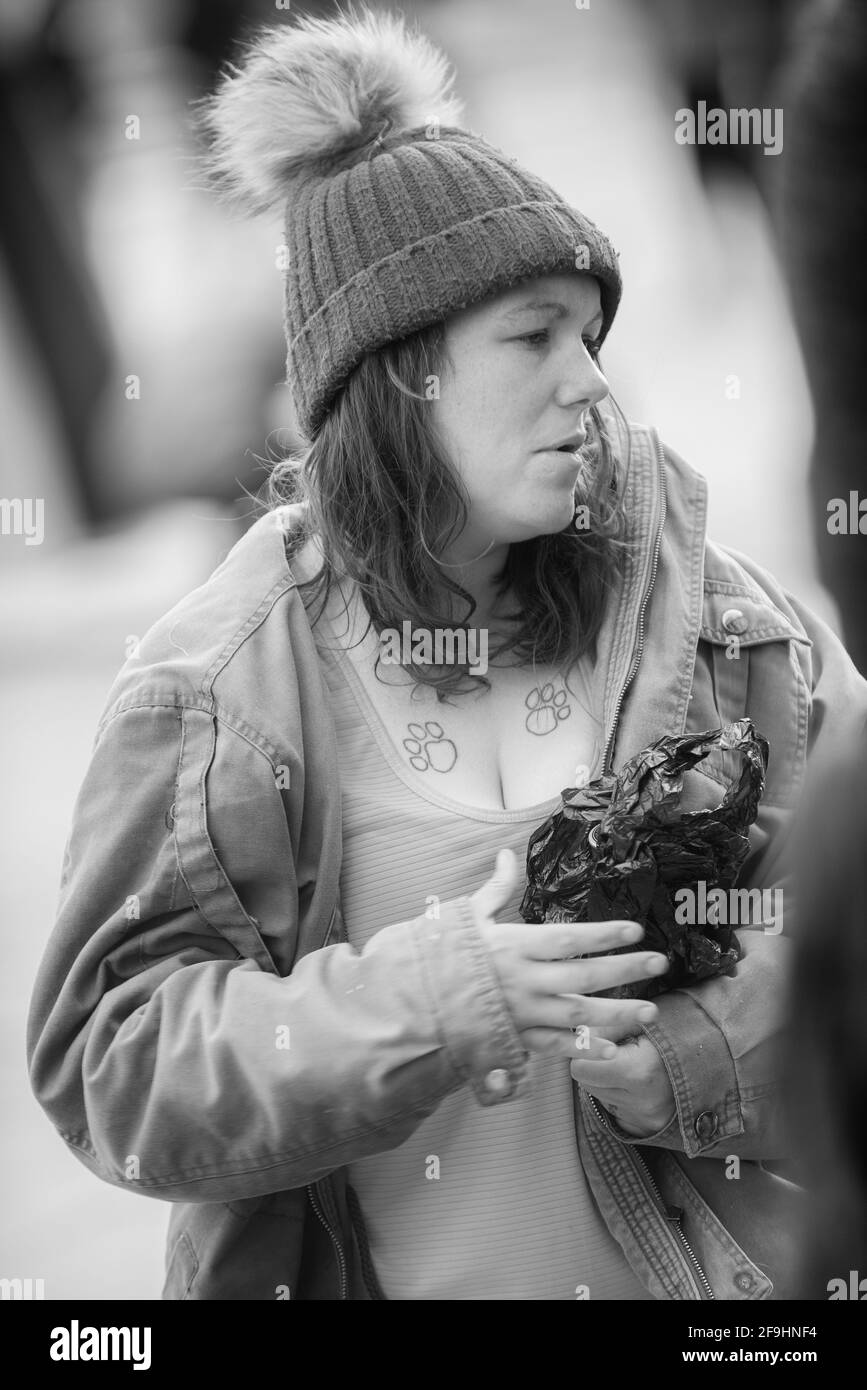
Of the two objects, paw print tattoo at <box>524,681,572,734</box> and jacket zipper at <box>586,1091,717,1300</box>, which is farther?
paw print tattoo at <box>524,681,572,734</box>

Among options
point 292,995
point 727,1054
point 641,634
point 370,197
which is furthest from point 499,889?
point 370,197

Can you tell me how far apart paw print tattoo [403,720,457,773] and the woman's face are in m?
0.28

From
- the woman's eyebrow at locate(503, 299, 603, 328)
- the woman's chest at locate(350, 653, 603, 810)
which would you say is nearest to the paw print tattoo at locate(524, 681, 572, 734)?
the woman's chest at locate(350, 653, 603, 810)

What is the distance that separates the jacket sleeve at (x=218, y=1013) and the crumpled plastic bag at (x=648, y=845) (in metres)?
0.14

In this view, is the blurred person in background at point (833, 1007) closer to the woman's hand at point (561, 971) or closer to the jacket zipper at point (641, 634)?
the woman's hand at point (561, 971)

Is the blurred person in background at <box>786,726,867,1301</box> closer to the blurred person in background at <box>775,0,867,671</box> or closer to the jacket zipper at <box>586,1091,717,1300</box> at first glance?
the blurred person in background at <box>775,0,867,671</box>

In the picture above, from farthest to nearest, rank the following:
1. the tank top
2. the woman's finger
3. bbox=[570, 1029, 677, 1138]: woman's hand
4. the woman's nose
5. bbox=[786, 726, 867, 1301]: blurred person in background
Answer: the woman's nose → the tank top → bbox=[570, 1029, 677, 1138]: woman's hand → the woman's finger → bbox=[786, 726, 867, 1301]: blurred person in background

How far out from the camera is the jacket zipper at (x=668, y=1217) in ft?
5.46

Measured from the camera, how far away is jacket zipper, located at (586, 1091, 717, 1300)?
1.67 metres

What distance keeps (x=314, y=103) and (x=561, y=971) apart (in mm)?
1152

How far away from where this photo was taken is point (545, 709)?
1876 millimetres

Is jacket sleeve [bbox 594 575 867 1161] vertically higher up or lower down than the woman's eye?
lower down

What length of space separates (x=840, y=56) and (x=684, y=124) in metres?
4.24

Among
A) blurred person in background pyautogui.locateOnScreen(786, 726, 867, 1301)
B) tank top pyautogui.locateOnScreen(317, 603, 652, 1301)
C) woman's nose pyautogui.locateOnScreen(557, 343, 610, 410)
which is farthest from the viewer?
woman's nose pyautogui.locateOnScreen(557, 343, 610, 410)
